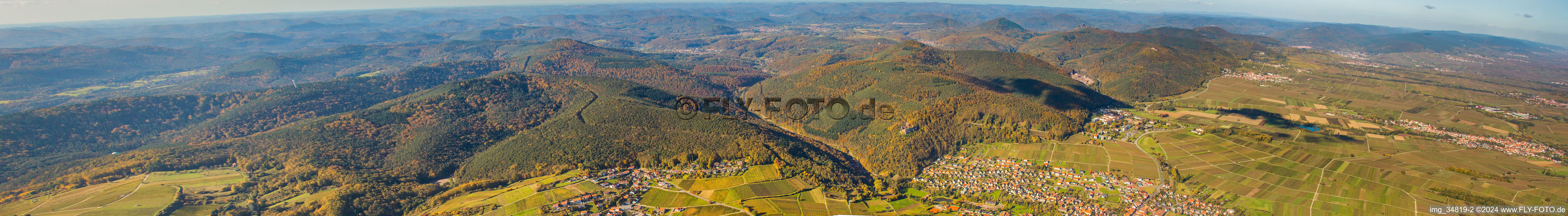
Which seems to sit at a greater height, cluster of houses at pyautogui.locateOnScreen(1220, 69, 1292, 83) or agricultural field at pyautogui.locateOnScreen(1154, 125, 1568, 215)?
cluster of houses at pyautogui.locateOnScreen(1220, 69, 1292, 83)

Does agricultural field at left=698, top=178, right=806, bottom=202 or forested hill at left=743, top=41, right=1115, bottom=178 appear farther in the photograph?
forested hill at left=743, top=41, right=1115, bottom=178

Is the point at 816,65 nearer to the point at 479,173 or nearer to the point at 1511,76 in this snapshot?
the point at 479,173

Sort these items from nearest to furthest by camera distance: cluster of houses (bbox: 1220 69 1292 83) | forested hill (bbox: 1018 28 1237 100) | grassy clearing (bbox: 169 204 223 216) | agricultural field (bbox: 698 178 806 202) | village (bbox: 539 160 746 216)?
village (bbox: 539 160 746 216) → grassy clearing (bbox: 169 204 223 216) → agricultural field (bbox: 698 178 806 202) → forested hill (bbox: 1018 28 1237 100) → cluster of houses (bbox: 1220 69 1292 83)

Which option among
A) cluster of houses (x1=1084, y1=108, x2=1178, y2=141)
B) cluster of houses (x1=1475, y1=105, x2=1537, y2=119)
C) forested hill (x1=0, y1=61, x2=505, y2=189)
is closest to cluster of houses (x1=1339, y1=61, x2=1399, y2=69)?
cluster of houses (x1=1475, y1=105, x2=1537, y2=119)

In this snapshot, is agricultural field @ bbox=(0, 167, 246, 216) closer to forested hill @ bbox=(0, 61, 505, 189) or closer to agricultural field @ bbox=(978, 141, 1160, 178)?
forested hill @ bbox=(0, 61, 505, 189)

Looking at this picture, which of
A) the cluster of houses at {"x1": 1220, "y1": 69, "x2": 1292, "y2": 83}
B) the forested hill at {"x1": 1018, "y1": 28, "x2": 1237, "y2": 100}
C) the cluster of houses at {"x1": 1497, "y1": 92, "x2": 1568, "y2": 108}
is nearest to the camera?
the cluster of houses at {"x1": 1497, "y1": 92, "x2": 1568, "y2": 108}

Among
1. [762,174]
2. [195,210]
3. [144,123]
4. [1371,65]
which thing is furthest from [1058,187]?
[1371,65]
